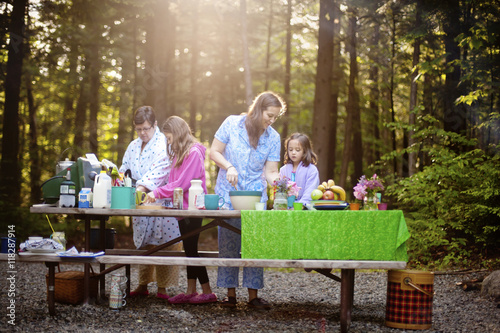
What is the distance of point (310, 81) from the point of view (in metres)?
16.2

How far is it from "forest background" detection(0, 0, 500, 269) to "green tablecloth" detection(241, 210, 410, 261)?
4.45 metres

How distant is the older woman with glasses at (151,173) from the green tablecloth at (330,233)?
141 cm

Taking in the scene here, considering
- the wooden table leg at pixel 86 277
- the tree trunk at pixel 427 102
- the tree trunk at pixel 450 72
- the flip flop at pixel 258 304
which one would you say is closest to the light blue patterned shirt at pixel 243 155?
the flip flop at pixel 258 304

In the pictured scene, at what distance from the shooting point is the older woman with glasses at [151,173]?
16.9 feet

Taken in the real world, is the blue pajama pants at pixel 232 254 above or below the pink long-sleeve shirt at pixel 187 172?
below

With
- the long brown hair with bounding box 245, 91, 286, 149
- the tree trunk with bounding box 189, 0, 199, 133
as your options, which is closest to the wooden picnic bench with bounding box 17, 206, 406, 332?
the long brown hair with bounding box 245, 91, 286, 149

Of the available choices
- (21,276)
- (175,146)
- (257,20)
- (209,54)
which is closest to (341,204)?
(175,146)

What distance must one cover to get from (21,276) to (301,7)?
1105 centimetres

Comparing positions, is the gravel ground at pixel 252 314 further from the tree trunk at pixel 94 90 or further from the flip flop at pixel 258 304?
the tree trunk at pixel 94 90

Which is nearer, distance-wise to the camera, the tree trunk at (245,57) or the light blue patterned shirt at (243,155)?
the light blue patterned shirt at (243,155)

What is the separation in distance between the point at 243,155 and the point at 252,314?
1445 millimetres

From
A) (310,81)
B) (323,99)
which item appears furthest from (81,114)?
(323,99)

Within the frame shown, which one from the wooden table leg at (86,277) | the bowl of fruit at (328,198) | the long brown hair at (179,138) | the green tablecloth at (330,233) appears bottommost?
the wooden table leg at (86,277)

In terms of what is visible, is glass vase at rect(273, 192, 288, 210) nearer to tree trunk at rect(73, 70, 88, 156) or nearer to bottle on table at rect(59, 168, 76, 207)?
Answer: bottle on table at rect(59, 168, 76, 207)
